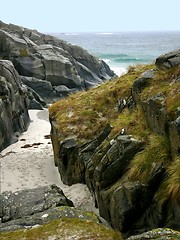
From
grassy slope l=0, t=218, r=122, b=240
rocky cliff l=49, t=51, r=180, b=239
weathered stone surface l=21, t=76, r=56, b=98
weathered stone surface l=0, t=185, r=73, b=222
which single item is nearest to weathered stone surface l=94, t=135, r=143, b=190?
rocky cliff l=49, t=51, r=180, b=239

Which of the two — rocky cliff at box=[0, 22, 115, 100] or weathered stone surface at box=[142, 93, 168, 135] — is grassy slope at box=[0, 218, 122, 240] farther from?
rocky cliff at box=[0, 22, 115, 100]

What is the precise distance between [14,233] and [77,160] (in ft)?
25.0

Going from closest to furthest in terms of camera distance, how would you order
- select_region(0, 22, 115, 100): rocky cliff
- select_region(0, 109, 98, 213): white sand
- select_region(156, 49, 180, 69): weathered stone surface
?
select_region(156, 49, 180, 69): weathered stone surface < select_region(0, 109, 98, 213): white sand < select_region(0, 22, 115, 100): rocky cliff

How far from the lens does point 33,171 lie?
672 inches

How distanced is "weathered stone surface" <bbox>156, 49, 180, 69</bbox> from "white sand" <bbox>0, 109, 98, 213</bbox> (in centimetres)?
552

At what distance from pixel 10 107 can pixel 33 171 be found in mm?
8114

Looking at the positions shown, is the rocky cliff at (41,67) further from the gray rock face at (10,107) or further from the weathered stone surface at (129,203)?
the weathered stone surface at (129,203)

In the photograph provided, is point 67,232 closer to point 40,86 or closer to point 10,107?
point 10,107

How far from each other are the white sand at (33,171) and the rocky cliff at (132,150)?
0.48 meters

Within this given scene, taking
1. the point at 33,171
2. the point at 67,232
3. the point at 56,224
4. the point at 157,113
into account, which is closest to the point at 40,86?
the point at 33,171

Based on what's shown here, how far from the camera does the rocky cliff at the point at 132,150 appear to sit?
9.52m

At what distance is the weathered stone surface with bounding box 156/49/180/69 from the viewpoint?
43.0 feet

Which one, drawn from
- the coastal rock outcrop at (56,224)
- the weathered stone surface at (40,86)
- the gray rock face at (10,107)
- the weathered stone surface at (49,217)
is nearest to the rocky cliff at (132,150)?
the coastal rock outcrop at (56,224)

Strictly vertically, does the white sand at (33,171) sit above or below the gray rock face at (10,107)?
below
